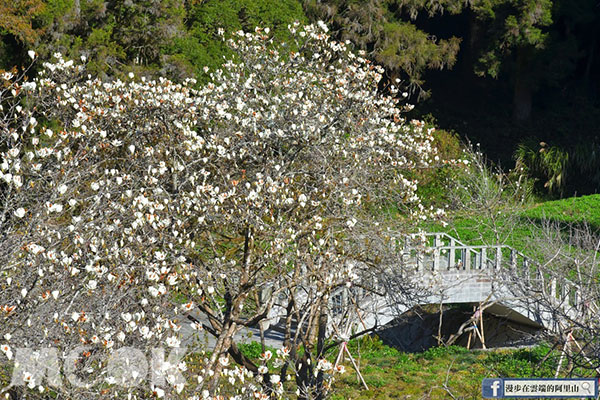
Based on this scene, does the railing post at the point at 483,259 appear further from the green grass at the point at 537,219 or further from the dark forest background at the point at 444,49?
the dark forest background at the point at 444,49

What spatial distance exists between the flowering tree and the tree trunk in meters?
19.1

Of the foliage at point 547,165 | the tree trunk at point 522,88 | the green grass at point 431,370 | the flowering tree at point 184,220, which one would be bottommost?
the green grass at point 431,370

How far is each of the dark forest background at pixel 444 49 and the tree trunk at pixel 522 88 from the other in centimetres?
4

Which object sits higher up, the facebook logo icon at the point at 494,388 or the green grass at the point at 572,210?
the green grass at the point at 572,210

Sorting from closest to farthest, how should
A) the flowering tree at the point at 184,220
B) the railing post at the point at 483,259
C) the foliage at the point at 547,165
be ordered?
1. the flowering tree at the point at 184,220
2. the railing post at the point at 483,259
3. the foliage at the point at 547,165

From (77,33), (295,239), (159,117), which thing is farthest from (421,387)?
(77,33)

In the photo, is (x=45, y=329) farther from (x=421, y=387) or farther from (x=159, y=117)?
(x=421, y=387)

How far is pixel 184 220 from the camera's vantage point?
9.66 m

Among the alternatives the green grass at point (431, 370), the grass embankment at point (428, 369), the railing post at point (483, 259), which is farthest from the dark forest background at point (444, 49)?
the green grass at point (431, 370)

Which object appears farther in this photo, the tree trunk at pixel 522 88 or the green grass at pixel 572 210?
the tree trunk at pixel 522 88

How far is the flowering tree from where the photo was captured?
7.47 meters

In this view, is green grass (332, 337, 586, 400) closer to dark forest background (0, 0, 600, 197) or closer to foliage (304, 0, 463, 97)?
dark forest background (0, 0, 600, 197)

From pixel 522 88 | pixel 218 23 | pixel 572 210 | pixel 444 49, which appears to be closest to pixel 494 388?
pixel 218 23

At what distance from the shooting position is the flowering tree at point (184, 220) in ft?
24.5
